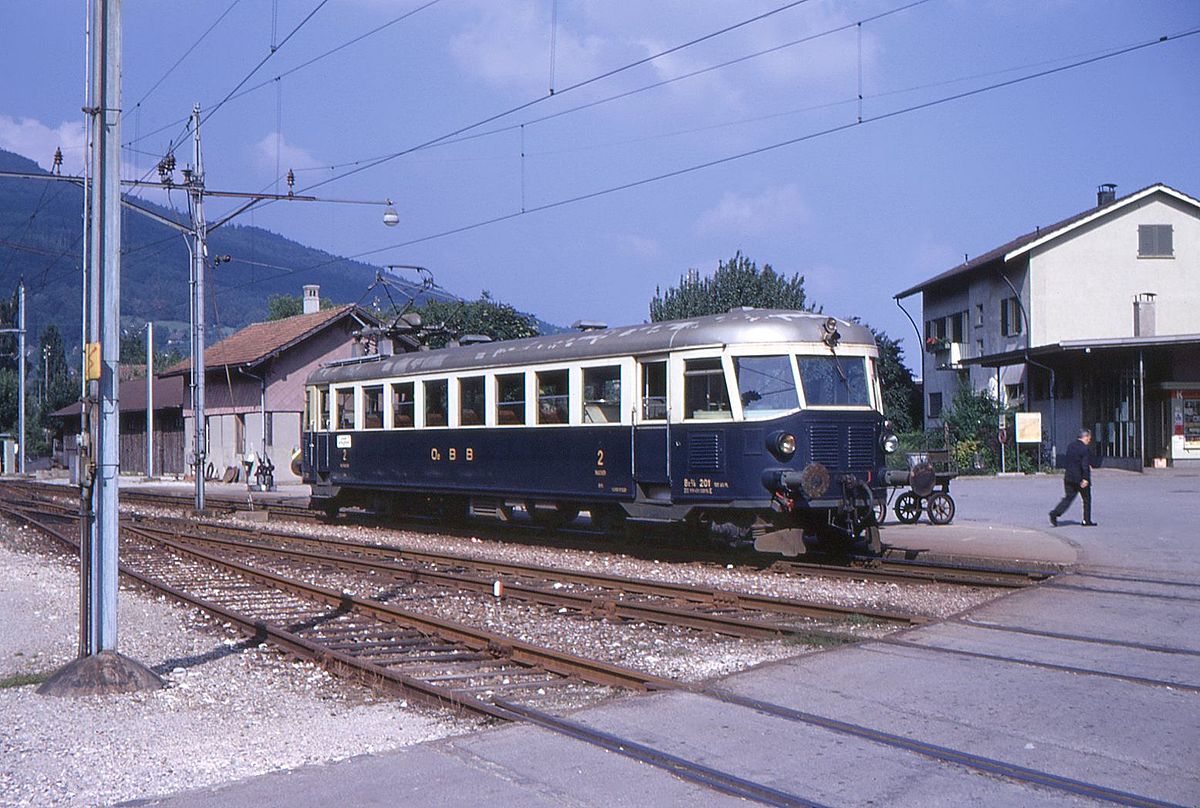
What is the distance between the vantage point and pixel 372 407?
21.3 meters

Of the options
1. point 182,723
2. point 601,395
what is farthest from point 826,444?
point 182,723

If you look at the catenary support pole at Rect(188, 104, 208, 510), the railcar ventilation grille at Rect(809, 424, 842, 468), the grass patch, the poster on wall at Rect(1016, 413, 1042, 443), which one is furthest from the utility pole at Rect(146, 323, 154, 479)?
the grass patch

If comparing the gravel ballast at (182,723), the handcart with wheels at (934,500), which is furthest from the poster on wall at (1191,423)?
the gravel ballast at (182,723)

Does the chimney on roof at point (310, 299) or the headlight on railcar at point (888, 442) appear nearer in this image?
the headlight on railcar at point (888, 442)

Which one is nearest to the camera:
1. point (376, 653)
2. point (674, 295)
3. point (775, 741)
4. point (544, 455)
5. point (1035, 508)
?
point (775, 741)

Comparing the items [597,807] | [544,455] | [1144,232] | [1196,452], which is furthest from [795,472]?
[1144,232]

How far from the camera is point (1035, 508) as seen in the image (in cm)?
2289

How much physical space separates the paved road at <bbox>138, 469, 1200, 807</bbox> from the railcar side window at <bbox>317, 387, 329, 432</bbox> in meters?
14.9

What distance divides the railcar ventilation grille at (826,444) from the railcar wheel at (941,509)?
565 centimetres

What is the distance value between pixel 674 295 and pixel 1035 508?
129 ft

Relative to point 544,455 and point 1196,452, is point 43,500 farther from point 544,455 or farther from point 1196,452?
point 1196,452

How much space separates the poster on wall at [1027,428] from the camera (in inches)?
1326

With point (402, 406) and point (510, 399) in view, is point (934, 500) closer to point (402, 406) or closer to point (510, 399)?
point (510, 399)

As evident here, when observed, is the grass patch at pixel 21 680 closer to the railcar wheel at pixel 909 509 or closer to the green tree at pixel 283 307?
the railcar wheel at pixel 909 509
